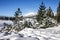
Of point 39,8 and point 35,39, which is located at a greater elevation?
point 39,8

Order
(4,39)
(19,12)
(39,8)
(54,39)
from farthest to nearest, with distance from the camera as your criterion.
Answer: (19,12) < (39,8) < (54,39) < (4,39)

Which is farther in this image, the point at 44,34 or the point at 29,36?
the point at 44,34

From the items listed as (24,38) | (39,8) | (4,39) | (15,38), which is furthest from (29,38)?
(39,8)

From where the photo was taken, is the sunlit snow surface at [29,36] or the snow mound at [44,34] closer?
the sunlit snow surface at [29,36]

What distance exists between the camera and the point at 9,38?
4648mm

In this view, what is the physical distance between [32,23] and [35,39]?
16.4 ft

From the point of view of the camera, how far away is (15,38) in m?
4.68

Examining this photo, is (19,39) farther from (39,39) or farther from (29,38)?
(39,39)

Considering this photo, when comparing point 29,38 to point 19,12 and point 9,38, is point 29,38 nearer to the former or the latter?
point 9,38

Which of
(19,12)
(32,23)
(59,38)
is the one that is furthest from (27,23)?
(19,12)

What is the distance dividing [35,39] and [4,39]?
1.22 m

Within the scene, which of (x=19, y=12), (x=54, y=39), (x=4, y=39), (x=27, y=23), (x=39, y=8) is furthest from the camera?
(x=19, y=12)

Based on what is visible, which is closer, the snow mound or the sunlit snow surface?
the sunlit snow surface

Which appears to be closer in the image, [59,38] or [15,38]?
[15,38]
